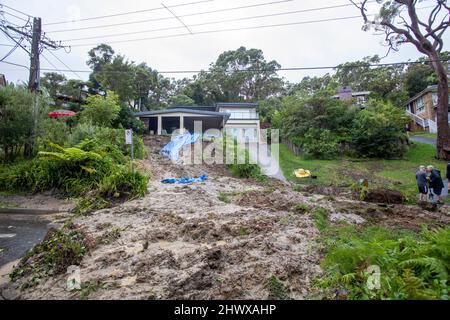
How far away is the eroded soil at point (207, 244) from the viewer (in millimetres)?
3428

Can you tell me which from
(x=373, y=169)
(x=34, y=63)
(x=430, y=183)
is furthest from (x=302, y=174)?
(x=34, y=63)

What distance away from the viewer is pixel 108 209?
753cm

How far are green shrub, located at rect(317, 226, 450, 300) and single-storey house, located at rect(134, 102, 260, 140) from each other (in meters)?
22.1

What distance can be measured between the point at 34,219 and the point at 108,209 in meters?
1.82

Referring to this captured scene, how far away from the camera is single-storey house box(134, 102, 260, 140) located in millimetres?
25328

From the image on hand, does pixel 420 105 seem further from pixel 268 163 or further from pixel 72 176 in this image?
pixel 72 176

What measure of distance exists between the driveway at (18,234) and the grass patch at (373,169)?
10680 mm

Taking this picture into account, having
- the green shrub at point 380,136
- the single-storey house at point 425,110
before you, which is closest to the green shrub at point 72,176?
the green shrub at point 380,136

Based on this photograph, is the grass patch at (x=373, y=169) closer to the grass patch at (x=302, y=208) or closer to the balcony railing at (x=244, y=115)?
the grass patch at (x=302, y=208)

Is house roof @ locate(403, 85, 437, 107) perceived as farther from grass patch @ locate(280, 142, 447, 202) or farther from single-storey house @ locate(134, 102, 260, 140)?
single-storey house @ locate(134, 102, 260, 140)

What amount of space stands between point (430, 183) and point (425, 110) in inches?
1068

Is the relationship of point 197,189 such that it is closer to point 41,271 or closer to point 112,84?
point 41,271

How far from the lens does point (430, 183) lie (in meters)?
8.62
